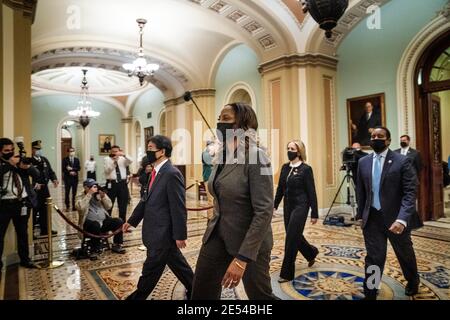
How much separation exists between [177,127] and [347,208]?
696cm

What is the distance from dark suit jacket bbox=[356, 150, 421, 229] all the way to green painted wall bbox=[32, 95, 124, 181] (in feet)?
54.5

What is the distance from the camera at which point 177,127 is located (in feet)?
40.5

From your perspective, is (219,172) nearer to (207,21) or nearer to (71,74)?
(207,21)

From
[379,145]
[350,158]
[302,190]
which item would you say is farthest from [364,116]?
[379,145]

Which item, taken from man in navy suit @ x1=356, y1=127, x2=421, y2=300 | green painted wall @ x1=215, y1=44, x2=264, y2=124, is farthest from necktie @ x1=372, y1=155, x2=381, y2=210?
green painted wall @ x1=215, y1=44, x2=264, y2=124

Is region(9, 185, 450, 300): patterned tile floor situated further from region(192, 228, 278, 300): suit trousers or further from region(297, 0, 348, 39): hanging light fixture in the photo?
region(297, 0, 348, 39): hanging light fixture

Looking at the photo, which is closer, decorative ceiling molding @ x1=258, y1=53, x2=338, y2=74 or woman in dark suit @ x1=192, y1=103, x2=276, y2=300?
woman in dark suit @ x1=192, y1=103, x2=276, y2=300

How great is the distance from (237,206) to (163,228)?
1049 mm

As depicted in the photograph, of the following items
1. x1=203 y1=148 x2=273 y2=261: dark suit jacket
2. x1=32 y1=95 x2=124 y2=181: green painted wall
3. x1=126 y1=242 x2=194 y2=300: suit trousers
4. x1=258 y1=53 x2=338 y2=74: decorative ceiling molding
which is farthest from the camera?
x1=32 y1=95 x2=124 y2=181: green painted wall

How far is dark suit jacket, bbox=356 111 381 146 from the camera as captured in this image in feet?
23.2

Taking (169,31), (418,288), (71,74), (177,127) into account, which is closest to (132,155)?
(71,74)

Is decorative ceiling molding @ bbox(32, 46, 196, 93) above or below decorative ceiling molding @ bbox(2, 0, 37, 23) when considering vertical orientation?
above

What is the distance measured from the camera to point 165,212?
2.71 meters

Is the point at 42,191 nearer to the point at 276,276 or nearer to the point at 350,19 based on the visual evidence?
the point at 276,276
